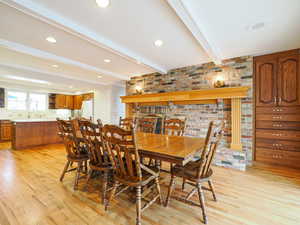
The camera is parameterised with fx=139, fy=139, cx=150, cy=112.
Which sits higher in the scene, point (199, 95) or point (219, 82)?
point (219, 82)

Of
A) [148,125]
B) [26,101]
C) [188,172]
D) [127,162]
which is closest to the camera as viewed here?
[127,162]

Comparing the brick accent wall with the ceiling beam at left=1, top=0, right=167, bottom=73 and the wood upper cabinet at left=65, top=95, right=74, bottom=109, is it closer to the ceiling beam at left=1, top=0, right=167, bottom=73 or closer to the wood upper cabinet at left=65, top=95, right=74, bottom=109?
the ceiling beam at left=1, top=0, right=167, bottom=73

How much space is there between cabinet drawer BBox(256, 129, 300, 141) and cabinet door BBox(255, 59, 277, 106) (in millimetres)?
623

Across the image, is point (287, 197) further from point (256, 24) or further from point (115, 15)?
point (115, 15)

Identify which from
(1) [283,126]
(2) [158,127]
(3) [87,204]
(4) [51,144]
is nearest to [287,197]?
(1) [283,126]

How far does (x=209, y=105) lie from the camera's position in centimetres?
373

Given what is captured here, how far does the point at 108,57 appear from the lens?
3.52 m

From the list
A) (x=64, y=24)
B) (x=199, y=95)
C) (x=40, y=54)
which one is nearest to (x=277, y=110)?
(x=199, y=95)

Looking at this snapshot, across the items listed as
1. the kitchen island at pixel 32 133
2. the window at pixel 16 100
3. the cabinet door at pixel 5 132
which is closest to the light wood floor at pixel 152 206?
the kitchen island at pixel 32 133

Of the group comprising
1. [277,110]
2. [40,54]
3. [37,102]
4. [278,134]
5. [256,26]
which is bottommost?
[278,134]

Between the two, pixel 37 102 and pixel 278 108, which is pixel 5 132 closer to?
pixel 37 102

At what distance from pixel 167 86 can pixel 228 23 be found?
99.2 inches

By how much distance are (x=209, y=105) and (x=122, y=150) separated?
118 inches

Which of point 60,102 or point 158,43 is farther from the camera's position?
point 60,102
